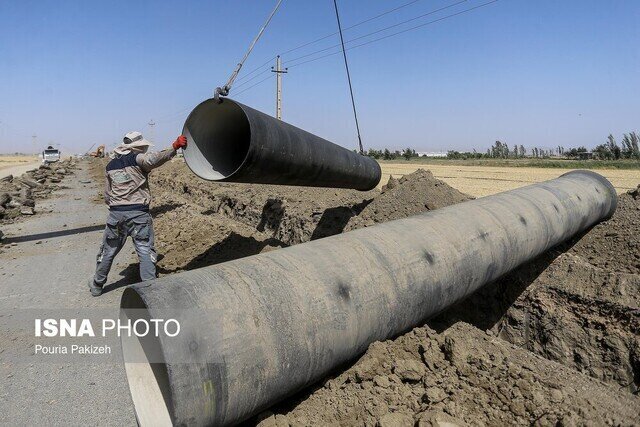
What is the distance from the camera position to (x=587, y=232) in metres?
6.24

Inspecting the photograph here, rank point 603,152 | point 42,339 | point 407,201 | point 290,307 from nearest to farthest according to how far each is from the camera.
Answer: point 290,307 < point 42,339 < point 407,201 < point 603,152

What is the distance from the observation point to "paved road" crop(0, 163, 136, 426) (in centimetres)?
284

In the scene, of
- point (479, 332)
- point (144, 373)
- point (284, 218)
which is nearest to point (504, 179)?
point (284, 218)

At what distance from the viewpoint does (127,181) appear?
4438mm

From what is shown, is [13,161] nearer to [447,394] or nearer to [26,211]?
[26,211]

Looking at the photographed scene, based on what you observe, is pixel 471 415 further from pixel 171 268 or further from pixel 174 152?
pixel 171 268

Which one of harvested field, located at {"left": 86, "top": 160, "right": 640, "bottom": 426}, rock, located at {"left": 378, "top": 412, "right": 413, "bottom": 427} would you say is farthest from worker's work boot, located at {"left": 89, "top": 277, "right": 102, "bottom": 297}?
rock, located at {"left": 378, "top": 412, "right": 413, "bottom": 427}

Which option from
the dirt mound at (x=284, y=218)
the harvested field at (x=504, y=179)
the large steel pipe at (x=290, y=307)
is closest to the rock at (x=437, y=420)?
the large steel pipe at (x=290, y=307)

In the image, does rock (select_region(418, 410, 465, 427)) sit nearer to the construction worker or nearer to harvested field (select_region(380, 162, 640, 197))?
the construction worker

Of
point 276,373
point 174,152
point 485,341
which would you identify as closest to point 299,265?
point 276,373

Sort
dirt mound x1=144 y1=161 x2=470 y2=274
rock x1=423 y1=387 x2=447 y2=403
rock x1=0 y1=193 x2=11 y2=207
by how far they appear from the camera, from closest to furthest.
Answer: rock x1=423 y1=387 x2=447 y2=403 → dirt mound x1=144 y1=161 x2=470 y2=274 → rock x1=0 y1=193 x2=11 y2=207

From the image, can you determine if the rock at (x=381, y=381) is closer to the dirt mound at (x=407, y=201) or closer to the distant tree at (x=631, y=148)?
the dirt mound at (x=407, y=201)

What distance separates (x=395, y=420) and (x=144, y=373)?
4.33ft

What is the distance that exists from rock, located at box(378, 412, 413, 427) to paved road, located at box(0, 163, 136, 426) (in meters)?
1.68
